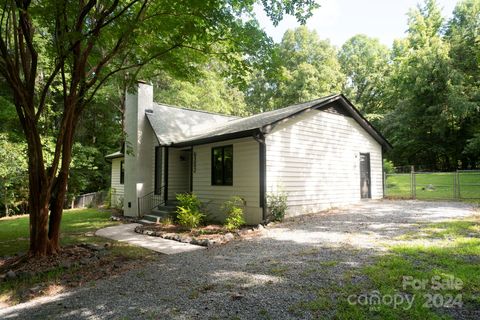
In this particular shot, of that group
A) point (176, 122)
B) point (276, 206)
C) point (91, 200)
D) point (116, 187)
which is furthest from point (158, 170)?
point (91, 200)

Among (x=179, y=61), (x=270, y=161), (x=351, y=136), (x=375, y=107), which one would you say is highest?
(x=375, y=107)

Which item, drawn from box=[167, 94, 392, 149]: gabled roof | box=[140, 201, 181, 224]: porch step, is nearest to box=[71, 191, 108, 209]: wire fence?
box=[140, 201, 181, 224]: porch step

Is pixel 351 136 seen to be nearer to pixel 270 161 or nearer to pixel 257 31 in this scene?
pixel 270 161

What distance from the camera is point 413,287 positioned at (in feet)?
12.0

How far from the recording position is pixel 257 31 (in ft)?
23.5

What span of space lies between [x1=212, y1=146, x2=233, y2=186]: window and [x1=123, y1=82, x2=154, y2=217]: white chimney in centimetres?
379

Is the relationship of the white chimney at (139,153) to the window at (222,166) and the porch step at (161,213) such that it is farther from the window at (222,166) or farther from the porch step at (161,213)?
the window at (222,166)

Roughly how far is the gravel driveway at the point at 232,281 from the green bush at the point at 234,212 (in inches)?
62.9

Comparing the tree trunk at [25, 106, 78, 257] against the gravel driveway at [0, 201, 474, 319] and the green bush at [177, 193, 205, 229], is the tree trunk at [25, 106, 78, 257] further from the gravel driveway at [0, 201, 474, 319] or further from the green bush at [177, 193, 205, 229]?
the green bush at [177, 193, 205, 229]

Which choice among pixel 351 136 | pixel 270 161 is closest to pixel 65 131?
pixel 270 161

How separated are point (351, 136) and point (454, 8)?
25060 millimetres

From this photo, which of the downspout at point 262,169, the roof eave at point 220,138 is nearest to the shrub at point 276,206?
the downspout at point 262,169

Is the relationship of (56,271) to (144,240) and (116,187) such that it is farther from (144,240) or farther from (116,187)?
(116,187)

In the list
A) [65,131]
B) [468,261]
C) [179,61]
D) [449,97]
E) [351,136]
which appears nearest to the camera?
[468,261]
